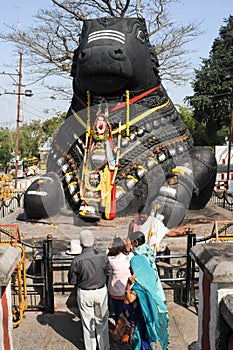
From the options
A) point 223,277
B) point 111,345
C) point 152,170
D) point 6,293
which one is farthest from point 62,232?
point 223,277

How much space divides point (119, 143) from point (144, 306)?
3832 mm

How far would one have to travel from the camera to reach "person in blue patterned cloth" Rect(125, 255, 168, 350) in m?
2.96

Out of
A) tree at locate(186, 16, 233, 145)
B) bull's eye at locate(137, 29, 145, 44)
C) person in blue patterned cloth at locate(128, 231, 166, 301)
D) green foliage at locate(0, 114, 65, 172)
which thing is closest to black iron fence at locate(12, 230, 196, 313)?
person in blue patterned cloth at locate(128, 231, 166, 301)

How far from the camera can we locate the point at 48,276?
4.33 meters

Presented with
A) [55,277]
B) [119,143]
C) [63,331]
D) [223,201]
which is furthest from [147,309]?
[223,201]

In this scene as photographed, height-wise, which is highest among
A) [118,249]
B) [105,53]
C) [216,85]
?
[216,85]

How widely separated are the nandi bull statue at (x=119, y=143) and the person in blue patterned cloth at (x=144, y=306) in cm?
287

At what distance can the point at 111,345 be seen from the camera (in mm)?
3756

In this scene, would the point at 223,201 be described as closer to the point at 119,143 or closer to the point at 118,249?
the point at 119,143

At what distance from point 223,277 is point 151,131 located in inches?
178

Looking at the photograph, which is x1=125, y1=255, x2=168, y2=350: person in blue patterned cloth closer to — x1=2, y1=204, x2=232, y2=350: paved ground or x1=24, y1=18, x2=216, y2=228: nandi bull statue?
x1=2, y1=204, x2=232, y2=350: paved ground

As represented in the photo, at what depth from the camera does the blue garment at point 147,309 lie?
2957 millimetres

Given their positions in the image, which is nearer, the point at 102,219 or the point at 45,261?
the point at 45,261

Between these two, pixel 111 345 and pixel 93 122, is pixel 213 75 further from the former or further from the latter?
pixel 111 345
